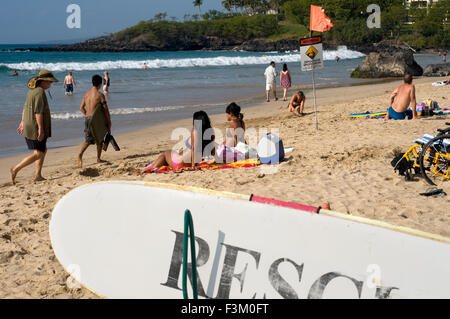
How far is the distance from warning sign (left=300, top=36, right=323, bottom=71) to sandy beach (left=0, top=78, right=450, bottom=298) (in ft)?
4.73

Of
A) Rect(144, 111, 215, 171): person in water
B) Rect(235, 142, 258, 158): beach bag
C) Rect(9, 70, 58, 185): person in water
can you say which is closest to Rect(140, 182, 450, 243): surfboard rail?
Rect(144, 111, 215, 171): person in water

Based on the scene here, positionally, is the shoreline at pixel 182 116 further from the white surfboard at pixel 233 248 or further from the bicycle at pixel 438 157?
the bicycle at pixel 438 157

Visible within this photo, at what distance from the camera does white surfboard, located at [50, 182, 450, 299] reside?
2.69 m

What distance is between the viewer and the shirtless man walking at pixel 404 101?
31.7 ft

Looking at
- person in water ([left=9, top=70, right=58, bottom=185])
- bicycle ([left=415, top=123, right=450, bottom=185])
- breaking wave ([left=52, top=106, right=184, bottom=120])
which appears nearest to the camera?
bicycle ([left=415, top=123, right=450, bottom=185])

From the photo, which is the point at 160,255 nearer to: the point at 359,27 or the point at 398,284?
the point at 398,284

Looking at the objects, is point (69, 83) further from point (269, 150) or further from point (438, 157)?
point (438, 157)

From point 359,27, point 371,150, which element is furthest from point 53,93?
point 359,27

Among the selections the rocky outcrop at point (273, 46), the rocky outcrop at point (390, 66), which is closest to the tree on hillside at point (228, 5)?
the rocky outcrop at point (273, 46)

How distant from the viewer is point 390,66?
28.1 meters

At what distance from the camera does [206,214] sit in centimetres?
319

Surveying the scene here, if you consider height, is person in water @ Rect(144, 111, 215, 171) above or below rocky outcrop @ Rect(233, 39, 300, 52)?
below

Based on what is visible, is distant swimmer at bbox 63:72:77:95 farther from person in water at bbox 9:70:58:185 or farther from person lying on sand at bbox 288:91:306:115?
person in water at bbox 9:70:58:185

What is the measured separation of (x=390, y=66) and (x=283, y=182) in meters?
24.3
